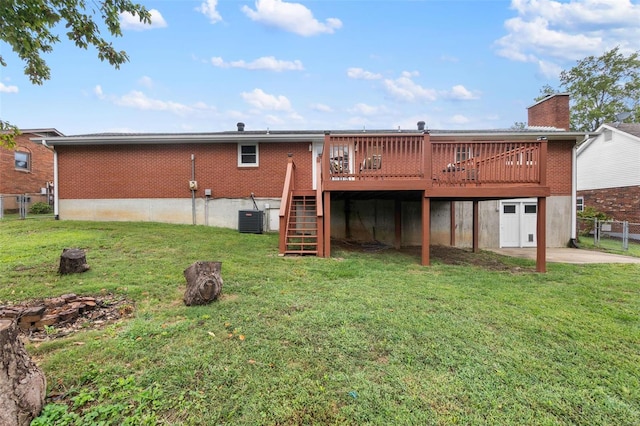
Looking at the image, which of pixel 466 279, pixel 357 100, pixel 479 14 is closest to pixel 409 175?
pixel 466 279

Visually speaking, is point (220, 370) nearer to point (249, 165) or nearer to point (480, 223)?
point (249, 165)

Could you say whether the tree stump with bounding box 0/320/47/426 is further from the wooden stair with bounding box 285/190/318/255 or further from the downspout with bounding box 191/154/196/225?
the downspout with bounding box 191/154/196/225

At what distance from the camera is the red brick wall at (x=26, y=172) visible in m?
14.6

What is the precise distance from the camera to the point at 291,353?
2.60 meters

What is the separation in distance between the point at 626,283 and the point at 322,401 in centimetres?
615

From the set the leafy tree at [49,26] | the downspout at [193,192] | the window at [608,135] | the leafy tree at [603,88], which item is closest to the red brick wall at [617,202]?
the window at [608,135]

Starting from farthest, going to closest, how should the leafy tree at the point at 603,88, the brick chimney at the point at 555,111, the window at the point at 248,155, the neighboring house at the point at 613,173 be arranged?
1. the leafy tree at the point at 603,88
2. the neighboring house at the point at 613,173
3. the brick chimney at the point at 555,111
4. the window at the point at 248,155

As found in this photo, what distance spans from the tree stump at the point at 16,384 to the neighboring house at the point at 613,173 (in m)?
20.5

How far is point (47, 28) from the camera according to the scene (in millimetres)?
4309

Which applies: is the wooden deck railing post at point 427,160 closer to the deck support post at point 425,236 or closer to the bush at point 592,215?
the deck support post at point 425,236

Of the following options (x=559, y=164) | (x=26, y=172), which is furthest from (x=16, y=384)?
(x=26, y=172)

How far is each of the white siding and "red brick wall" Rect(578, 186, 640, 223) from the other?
32 cm

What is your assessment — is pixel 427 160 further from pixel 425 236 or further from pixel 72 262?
pixel 72 262

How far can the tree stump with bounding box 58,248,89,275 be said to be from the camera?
4789 mm
